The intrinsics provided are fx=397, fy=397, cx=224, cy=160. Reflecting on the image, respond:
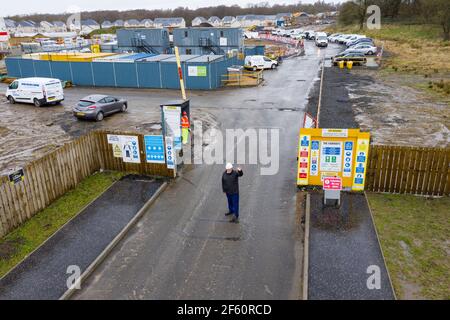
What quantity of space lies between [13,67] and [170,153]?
30676mm

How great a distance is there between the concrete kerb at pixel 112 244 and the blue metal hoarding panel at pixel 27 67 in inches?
1150

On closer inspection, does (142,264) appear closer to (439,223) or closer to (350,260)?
(350,260)

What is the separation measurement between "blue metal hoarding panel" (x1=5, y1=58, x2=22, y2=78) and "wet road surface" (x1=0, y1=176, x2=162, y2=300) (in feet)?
96.7

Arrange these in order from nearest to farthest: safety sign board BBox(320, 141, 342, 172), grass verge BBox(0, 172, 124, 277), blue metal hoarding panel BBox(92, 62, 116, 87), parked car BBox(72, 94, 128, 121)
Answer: grass verge BBox(0, 172, 124, 277)
safety sign board BBox(320, 141, 342, 172)
parked car BBox(72, 94, 128, 121)
blue metal hoarding panel BBox(92, 62, 116, 87)

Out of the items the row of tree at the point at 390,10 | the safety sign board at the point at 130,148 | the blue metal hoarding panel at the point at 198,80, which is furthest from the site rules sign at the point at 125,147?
the row of tree at the point at 390,10

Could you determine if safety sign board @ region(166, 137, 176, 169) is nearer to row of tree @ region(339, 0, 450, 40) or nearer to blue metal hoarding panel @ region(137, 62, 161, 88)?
blue metal hoarding panel @ region(137, 62, 161, 88)

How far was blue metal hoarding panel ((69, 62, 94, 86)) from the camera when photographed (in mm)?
34125

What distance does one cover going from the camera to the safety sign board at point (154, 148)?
45.1ft

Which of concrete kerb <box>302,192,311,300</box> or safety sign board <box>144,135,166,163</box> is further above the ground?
safety sign board <box>144,135,166,163</box>

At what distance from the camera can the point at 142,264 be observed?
9.30 metres

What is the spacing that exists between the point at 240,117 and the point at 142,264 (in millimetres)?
14002

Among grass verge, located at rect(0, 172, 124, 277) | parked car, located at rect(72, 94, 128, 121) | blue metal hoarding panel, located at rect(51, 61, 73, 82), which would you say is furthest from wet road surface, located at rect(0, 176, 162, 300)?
blue metal hoarding panel, located at rect(51, 61, 73, 82)

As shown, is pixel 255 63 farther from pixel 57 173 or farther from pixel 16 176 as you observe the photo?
pixel 16 176

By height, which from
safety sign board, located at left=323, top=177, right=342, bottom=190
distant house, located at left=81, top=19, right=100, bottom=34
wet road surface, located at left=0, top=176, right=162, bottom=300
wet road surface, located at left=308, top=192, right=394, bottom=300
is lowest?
wet road surface, located at left=0, top=176, right=162, bottom=300
